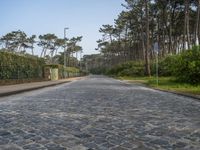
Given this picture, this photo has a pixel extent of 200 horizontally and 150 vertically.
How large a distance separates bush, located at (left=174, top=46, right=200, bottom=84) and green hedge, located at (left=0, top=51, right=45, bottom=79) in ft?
53.7

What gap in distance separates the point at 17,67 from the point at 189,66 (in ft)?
66.1

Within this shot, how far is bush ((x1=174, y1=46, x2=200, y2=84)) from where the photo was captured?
29208 millimetres

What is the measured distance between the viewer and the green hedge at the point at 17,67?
120 feet

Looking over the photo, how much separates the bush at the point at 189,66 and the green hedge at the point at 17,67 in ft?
53.7

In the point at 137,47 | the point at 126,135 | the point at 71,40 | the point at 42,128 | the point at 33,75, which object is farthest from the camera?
the point at 71,40

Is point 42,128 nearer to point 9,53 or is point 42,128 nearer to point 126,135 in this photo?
point 126,135

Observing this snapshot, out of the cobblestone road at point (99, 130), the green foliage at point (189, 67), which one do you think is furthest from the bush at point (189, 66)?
the cobblestone road at point (99, 130)

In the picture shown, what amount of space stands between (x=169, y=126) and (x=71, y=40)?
15444 cm

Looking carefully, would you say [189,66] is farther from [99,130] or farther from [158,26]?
[158,26]

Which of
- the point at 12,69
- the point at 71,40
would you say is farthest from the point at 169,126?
the point at 71,40

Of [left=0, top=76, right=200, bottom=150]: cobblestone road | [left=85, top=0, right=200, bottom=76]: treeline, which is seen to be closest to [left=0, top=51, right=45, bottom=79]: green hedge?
[left=85, top=0, right=200, bottom=76]: treeline

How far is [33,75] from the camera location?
165 ft

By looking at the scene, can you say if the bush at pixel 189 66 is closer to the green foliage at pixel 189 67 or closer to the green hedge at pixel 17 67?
the green foliage at pixel 189 67

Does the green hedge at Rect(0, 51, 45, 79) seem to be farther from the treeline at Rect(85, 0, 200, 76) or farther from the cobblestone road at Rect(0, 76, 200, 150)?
the cobblestone road at Rect(0, 76, 200, 150)
